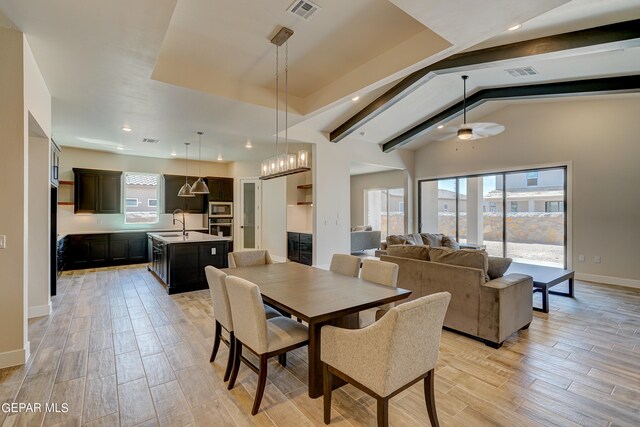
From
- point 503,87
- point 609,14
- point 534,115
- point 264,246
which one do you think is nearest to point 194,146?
point 264,246

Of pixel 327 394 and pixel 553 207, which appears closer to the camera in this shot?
pixel 327 394

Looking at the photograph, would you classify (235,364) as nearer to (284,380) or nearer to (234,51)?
(284,380)

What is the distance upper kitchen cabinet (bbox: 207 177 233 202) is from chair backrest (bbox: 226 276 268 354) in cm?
692

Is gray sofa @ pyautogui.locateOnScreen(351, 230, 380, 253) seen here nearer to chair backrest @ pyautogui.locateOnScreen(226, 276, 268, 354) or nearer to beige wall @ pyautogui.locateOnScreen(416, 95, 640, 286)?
beige wall @ pyautogui.locateOnScreen(416, 95, 640, 286)

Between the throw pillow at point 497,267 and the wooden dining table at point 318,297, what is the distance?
1.54 meters

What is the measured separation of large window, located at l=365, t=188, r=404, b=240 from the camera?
1055 centimetres

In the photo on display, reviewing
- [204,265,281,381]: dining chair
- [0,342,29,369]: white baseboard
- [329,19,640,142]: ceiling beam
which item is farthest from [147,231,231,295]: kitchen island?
[329,19,640,142]: ceiling beam

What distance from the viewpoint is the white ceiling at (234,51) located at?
2.39 meters

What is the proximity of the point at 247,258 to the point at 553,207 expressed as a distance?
21.4 feet

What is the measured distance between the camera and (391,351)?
1.54m

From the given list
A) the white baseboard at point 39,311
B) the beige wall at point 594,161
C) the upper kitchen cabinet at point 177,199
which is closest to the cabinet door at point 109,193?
the upper kitchen cabinet at point 177,199

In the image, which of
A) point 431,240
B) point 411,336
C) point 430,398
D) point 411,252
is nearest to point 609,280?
point 431,240

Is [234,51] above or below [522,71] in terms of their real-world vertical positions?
below

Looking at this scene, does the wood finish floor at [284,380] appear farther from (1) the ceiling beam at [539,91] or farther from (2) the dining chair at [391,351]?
(1) the ceiling beam at [539,91]
